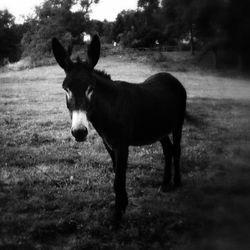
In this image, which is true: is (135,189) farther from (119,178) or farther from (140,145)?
(119,178)

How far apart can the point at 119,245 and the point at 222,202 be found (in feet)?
11.0

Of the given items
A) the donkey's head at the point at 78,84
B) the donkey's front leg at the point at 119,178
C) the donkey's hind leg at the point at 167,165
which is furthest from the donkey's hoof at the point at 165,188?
the donkey's head at the point at 78,84

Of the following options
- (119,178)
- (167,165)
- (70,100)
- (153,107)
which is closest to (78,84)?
(70,100)

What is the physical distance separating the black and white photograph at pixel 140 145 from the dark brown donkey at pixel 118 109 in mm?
16

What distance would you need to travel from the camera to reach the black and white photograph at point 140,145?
0.84m

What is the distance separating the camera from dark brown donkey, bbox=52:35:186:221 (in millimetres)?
4000

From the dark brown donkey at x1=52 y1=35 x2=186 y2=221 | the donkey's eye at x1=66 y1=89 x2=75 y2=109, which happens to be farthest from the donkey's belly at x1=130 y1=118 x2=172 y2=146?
the donkey's eye at x1=66 y1=89 x2=75 y2=109

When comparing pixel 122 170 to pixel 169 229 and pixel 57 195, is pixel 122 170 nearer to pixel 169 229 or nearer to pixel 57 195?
pixel 169 229

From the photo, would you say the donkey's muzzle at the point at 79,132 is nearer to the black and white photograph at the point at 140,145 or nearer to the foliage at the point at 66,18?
the black and white photograph at the point at 140,145

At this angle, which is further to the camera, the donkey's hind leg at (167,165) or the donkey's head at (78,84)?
the donkey's hind leg at (167,165)

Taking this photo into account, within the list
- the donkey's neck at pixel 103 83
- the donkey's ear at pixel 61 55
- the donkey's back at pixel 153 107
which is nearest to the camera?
the donkey's ear at pixel 61 55

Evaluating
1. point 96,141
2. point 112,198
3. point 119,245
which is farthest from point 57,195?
point 96,141

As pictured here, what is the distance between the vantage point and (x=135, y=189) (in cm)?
569

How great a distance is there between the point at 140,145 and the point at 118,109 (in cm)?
94
